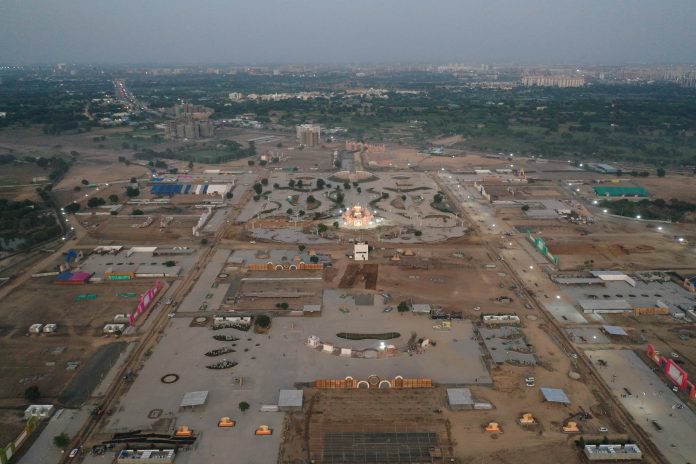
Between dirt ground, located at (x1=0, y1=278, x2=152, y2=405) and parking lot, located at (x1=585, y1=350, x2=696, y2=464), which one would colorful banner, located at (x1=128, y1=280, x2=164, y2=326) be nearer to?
dirt ground, located at (x1=0, y1=278, x2=152, y2=405)

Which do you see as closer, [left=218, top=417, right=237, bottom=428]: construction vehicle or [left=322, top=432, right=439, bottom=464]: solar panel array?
[left=322, top=432, right=439, bottom=464]: solar panel array

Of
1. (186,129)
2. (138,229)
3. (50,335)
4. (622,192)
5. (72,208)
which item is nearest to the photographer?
(50,335)

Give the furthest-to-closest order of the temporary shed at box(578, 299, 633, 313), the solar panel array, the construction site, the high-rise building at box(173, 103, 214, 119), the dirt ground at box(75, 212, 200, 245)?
the high-rise building at box(173, 103, 214, 119)
the dirt ground at box(75, 212, 200, 245)
the temporary shed at box(578, 299, 633, 313)
the construction site
the solar panel array

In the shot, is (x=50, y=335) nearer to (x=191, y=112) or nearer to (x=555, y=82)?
(x=191, y=112)

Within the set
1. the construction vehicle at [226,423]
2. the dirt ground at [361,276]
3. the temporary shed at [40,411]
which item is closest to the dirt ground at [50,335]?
the temporary shed at [40,411]

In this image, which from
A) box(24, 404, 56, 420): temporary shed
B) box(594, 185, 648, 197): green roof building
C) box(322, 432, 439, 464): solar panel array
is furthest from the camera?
box(594, 185, 648, 197): green roof building

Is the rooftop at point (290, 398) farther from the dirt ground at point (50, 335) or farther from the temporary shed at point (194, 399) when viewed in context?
the dirt ground at point (50, 335)

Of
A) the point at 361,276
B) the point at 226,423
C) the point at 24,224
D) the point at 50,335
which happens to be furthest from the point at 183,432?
the point at 24,224

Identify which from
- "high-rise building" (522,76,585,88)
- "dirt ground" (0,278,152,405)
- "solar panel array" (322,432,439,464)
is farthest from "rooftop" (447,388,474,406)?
"high-rise building" (522,76,585,88)

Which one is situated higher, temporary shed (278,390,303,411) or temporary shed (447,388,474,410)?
temporary shed (447,388,474,410)
